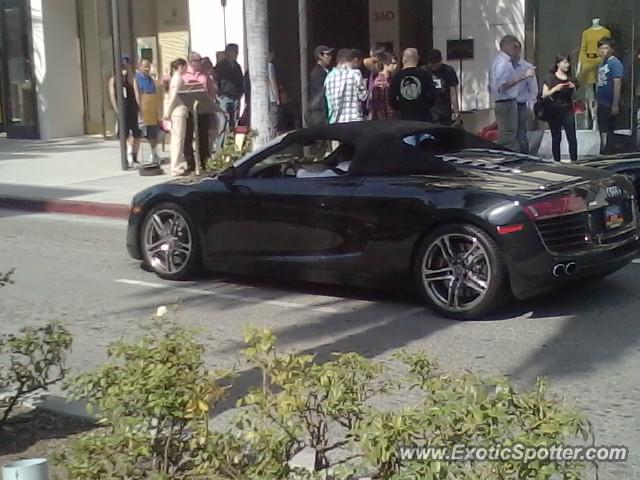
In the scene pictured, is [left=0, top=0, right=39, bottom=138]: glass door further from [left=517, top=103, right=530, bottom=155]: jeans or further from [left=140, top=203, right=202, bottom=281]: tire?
[left=140, top=203, right=202, bottom=281]: tire

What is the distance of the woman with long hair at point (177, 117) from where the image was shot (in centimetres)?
1630

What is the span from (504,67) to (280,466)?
11231 millimetres

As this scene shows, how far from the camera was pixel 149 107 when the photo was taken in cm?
1792

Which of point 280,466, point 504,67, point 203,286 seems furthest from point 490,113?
point 280,466

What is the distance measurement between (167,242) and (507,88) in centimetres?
619

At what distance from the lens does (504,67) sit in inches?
557

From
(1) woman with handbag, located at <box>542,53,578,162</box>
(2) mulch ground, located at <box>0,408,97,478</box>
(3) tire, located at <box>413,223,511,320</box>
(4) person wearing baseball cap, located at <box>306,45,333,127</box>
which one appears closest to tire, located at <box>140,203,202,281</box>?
(3) tire, located at <box>413,223,511,320</box>

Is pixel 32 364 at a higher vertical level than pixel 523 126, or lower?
lower

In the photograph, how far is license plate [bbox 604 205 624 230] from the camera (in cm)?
797

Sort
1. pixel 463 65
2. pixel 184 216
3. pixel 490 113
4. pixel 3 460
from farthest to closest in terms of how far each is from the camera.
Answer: pixel 463 65
pixel 490 113
pixel 184 216
pixel 3 460

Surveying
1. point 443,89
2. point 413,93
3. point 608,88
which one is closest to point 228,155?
point 413,93

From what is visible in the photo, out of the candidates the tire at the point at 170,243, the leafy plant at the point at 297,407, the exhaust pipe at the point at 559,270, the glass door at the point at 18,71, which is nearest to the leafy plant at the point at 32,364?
the leafy plant at the point at 297,407

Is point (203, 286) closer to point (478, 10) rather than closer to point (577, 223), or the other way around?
point (577, 223)

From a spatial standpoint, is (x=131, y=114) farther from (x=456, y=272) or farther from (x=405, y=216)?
(x=456, y=272)
